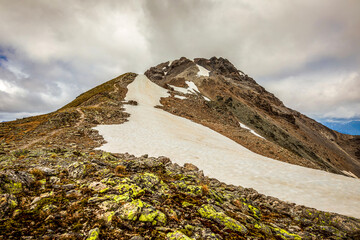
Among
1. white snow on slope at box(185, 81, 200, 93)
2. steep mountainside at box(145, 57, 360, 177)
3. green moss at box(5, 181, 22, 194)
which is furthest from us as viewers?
white snow on slope at box(185, 81, 200, 93)

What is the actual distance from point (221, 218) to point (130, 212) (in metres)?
3.06

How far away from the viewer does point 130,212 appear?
4.56m

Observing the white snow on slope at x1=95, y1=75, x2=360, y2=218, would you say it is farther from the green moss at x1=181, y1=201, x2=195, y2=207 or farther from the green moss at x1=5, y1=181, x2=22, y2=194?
the green moss at x1=5, y1=181, x2=22, y2=194

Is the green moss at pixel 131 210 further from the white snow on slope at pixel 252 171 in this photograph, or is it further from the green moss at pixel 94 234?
the white snow on slope at pixel 252 171

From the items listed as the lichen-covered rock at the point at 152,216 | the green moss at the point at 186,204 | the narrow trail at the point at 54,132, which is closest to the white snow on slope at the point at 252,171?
the narrow trail at the point at 54,132

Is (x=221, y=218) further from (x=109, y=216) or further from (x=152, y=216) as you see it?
(x=109, y=216)

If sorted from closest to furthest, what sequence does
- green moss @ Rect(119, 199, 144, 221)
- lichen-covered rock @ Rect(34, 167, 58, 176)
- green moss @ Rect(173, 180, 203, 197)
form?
green moss @ Rect(119, 199, 144, 221) → lichen-covered rock @ Rect(34, 167, 58, 176) → green moss @ Rect(173, 180, 203, 197)

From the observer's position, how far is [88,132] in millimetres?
20281

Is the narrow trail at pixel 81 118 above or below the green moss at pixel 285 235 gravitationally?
above

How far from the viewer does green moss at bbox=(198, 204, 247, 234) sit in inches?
201

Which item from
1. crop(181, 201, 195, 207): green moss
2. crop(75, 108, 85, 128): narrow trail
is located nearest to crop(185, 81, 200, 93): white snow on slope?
crop(75, 108, 85, 128): narrow trail

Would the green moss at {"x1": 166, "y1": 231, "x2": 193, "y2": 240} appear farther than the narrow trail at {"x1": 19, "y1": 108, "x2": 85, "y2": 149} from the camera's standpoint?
No

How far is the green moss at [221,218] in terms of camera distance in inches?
201

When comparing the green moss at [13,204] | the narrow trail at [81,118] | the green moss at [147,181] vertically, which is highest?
the narrow trail at [81,118]
